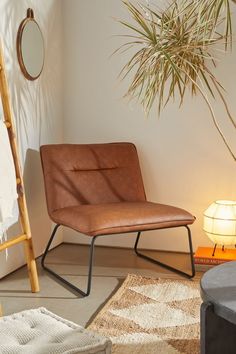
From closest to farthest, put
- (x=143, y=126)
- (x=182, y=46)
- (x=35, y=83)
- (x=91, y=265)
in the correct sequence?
(x=91, y=265)
(x=182, y=46)
(x=35, y=83)
(x=143, y=126)

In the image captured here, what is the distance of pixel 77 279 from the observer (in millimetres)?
3266

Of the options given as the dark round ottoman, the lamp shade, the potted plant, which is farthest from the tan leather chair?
the dark round ottoman

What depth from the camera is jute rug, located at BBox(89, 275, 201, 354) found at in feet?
7.73

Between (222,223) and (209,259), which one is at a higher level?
(222,223)

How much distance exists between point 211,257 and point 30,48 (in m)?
1.74

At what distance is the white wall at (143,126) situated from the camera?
375 cm

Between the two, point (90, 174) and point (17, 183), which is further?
point (90, 174)

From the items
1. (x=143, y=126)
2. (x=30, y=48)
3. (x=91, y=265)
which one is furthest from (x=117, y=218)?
(x=30, y=48)

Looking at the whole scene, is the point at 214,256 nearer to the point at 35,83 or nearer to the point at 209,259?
the point at 209,259

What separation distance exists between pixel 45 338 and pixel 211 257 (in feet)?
6.18

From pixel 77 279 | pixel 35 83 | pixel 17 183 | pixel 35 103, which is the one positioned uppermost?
pixel 35 83

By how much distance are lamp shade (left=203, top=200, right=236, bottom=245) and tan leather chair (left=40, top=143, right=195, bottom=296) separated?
0.74ft

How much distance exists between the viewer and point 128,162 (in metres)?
3.75

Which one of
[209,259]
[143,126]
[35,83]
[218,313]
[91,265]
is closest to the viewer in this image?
[218,313]
